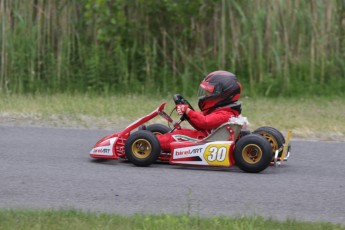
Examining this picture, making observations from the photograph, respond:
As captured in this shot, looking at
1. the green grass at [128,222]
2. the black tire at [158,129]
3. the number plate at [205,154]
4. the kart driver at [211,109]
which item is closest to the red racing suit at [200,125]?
the kart driver at [211,109]

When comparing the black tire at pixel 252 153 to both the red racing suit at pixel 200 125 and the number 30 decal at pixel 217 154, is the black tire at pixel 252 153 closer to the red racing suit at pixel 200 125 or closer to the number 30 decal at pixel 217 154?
the number 30 decal at pixel 217 154

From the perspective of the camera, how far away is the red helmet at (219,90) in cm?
816

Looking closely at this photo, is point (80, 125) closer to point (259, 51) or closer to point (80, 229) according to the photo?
point (259, 51)

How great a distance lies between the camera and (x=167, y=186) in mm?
7395

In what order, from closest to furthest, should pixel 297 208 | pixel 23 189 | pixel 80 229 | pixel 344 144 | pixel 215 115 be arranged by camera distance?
1. pixel 80 229
2. pixel 297 208
3. pixel 23 189
4. pixel 215 115
5. pixel 344 144

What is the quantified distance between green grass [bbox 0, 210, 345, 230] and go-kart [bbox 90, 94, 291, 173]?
6.15 ft

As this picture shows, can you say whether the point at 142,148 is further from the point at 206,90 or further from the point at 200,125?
the point at 206,90

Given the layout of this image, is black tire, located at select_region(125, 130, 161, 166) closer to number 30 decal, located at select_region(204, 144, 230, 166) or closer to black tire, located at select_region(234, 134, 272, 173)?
number 30 decal, located at select_region(204, 144, 230, 166)

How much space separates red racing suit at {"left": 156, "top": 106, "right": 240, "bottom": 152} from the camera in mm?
8125

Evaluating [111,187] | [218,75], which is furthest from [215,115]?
[111,187]

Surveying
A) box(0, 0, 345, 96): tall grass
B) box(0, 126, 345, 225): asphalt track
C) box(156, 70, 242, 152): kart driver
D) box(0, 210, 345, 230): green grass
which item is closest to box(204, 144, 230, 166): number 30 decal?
box(0, 126, 345, 225): asphalt track

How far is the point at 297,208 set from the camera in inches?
Answer: 267

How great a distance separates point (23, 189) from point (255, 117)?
4658 mm

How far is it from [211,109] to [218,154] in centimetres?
50
